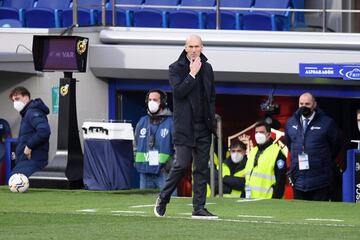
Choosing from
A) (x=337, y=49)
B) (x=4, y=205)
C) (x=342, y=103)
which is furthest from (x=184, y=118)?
(x=342, y=103)

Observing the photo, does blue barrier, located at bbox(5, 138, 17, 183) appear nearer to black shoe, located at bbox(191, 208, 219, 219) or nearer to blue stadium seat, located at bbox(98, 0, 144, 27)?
blue stadium seat, located at bbox(98, 0, 144, 27)

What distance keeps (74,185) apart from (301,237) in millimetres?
7940

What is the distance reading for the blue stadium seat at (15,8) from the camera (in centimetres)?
2223

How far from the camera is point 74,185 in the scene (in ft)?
61.1

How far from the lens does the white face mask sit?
18.7 m

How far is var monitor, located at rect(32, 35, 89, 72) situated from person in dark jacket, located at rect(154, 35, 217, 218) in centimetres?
616

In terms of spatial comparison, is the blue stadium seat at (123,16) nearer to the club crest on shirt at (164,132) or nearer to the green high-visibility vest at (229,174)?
the club crest on shirt at (164,132)

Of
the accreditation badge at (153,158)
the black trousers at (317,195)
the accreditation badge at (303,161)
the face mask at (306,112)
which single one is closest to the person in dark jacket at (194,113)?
the accreditation badge at (303,161)

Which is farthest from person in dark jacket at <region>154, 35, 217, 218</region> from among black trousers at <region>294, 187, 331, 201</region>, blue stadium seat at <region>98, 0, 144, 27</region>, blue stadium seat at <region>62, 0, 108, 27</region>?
blue stadium seat at <region>62, 0, 108, 27</region>

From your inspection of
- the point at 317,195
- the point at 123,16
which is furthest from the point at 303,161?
the point at 123,16

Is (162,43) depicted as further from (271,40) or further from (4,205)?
(4,205)

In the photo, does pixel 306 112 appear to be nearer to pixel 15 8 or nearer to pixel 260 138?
pixel 260 138

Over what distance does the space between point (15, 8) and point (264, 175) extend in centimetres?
669

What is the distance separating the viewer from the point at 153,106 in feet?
61.6
